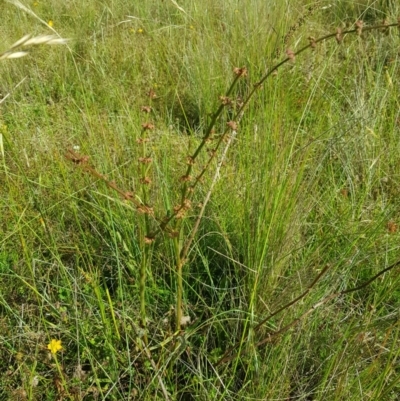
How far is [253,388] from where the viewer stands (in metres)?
1.08

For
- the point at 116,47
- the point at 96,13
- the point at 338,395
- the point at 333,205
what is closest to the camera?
the point at 338,395

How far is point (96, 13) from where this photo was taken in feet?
11.3

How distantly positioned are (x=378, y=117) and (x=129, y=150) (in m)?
0.88

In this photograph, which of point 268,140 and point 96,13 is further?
point 96,13

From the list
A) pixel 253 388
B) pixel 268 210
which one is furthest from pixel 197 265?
pixel 253 388

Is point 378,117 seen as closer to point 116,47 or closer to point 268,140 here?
point 268,140

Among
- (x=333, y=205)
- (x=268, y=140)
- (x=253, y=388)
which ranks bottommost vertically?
(x=253, y=388)

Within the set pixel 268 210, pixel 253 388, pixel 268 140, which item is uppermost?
pixel 268 140

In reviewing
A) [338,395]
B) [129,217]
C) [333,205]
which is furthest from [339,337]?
[129,217]

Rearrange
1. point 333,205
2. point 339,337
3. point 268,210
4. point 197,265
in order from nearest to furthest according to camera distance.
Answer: point 339,337, point 268,210, point 197,265, point 333,205

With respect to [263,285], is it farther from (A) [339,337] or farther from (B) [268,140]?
(B) [268,140]

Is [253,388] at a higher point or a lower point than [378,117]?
lower

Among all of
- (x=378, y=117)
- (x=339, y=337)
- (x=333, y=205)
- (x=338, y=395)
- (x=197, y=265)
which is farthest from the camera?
(x=378, y=117)

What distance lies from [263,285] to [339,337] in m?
0.22
